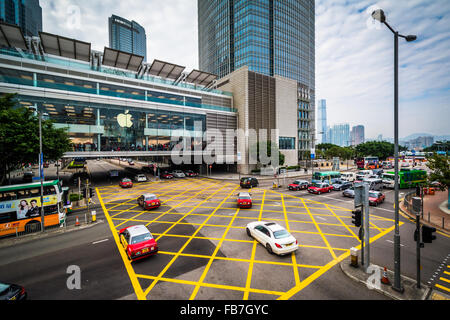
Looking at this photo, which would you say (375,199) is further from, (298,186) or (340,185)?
(298,186)

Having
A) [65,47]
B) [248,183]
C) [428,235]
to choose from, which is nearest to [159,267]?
[428,235]

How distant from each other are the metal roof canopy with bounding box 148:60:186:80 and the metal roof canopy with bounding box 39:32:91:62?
38.0 ft

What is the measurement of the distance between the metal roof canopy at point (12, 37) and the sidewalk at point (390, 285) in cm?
4620

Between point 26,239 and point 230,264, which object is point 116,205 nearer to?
point 26,239

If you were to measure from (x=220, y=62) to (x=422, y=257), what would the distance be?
90609mm

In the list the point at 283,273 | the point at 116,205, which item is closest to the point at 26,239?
the point at 116,205

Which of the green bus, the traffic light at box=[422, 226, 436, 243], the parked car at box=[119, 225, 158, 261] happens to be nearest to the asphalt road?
the parked car at box=[119, 225, 158, 261]

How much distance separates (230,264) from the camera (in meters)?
8.98

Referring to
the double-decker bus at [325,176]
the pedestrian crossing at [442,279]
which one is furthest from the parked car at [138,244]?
the double-decker bus at [325,176]

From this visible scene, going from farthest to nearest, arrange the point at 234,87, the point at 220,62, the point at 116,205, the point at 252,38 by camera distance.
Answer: the point at 220,62
the point at 252,38
the point at 234,87
the point at 116,205

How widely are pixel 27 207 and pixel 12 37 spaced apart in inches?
1269

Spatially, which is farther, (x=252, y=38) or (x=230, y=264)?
(x=252, y=38)

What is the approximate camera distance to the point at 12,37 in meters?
28.4

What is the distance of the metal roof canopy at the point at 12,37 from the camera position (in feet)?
88.2
